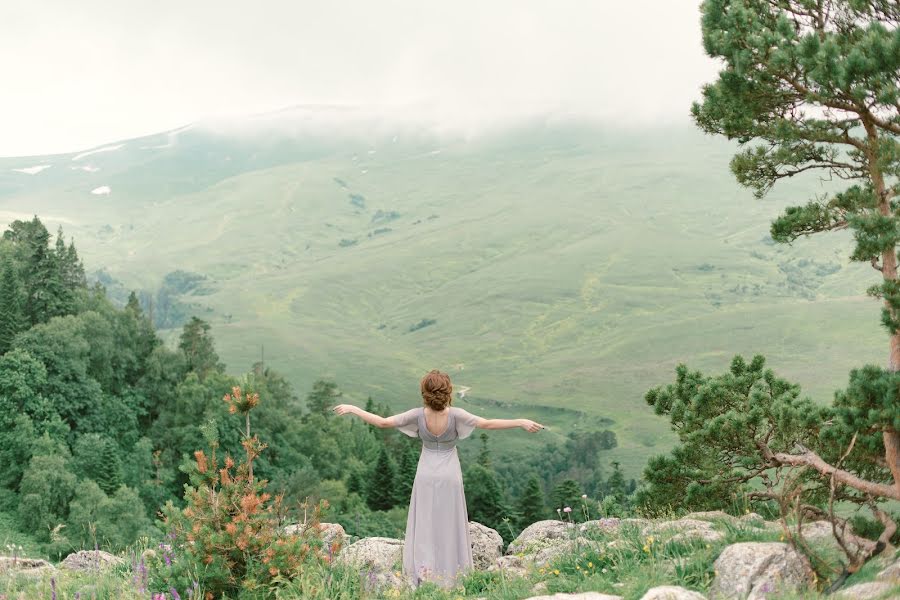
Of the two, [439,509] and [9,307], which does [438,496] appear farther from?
[9,307]

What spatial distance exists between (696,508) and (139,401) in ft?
285

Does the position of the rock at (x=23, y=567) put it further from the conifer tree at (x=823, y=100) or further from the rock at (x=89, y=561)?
the conifer tree at (x=823, y=100)

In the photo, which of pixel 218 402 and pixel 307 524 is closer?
pixel 307 524

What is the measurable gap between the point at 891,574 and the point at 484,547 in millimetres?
6283

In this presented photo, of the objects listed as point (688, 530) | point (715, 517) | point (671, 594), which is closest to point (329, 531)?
point (688, 530)

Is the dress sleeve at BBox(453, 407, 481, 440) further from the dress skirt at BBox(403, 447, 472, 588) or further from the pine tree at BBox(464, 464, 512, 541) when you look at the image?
the pine tree at BBox(464, 464, 512, 541)

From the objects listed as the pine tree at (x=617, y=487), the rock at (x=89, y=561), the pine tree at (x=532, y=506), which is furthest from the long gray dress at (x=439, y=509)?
the pine tree at (x=532, y=506)

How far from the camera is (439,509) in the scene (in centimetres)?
1065

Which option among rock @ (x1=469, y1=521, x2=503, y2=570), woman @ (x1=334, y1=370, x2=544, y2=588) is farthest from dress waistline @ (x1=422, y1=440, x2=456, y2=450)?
rock @ (x1=469, y1=521, x2=503, y2=570)

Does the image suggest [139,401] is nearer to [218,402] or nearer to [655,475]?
[218,402]

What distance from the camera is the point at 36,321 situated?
88188mm

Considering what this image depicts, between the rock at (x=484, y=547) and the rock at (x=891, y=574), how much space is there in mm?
5648

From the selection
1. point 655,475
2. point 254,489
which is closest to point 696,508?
point 655,475

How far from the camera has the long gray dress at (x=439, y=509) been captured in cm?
1062
